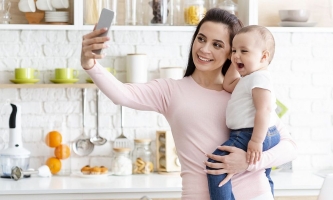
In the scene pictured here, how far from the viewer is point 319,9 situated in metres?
3.74

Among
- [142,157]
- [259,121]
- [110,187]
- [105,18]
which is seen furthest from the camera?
[142,157]

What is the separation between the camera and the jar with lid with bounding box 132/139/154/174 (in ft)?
12.4

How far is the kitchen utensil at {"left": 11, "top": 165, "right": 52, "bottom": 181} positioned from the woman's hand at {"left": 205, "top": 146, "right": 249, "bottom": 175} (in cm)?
164

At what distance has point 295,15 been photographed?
3.71m

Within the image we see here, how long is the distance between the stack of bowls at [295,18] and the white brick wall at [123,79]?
26 centimetres

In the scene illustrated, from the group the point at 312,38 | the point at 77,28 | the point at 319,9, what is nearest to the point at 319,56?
the point at 312,38

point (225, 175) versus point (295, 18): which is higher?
point (295, 18)

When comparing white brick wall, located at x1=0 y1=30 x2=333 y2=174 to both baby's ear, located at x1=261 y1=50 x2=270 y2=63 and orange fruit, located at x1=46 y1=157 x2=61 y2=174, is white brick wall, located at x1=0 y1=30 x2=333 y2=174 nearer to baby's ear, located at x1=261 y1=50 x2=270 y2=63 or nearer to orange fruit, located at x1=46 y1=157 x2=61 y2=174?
orange fruit, located at x1=46 y1=157 x2=61 y2=174

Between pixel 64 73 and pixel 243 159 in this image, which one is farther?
pixel 64 73

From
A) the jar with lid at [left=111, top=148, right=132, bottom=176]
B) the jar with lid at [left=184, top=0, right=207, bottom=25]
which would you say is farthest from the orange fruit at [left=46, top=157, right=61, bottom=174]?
the jar with lid at [left=184, top=0, right=207, bottom=25]

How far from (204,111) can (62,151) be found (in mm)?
1679

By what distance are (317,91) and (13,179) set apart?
1874 millimetres

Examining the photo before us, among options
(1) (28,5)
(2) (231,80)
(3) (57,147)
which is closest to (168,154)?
(3) (57,147)

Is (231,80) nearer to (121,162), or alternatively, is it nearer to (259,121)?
(259,121)
